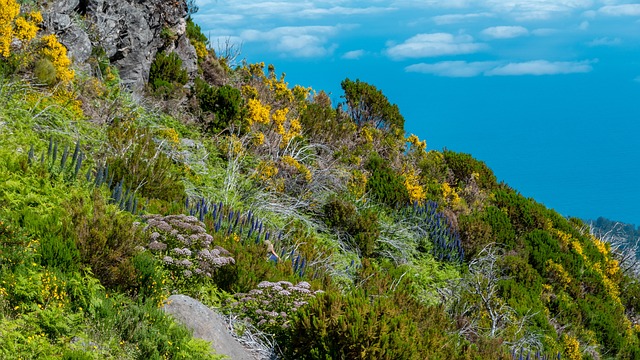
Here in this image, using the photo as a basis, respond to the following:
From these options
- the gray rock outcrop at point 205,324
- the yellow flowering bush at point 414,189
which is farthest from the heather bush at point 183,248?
the yellow flowering bush at point 414,189

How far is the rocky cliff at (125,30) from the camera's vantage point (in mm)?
11008

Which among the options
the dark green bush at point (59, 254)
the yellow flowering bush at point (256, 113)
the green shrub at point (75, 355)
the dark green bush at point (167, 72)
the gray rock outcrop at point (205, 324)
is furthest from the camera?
the dark green bush at point (167, 72)

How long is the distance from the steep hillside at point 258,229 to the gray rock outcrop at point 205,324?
8.2 inches

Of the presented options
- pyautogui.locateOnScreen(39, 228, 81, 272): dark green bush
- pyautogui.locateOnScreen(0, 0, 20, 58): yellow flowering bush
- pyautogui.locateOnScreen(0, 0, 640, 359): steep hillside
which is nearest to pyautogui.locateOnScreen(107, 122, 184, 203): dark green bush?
pyautogui.locateOnScreen(0, 0, 640, 359): steep hillside

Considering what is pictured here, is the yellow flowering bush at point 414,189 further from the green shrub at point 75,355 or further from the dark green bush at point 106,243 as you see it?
the green shrub at point 75,355

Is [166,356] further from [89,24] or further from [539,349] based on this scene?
[89,24]

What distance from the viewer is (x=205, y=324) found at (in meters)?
5.51

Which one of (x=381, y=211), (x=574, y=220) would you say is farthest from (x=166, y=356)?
(x=574, y=220)

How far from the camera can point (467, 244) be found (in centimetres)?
1218

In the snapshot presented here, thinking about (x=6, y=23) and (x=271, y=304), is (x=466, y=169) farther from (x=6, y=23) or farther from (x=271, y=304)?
(x=271, y=304)

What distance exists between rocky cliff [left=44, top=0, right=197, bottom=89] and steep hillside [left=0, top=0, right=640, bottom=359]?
0.27ft

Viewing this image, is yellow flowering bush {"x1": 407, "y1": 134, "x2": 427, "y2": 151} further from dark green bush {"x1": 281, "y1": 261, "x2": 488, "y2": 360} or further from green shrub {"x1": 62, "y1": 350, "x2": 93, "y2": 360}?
green shrub {"x1": 62, "y1": 350, "x2": 93, "y2": 360}

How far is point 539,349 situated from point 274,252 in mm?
4224

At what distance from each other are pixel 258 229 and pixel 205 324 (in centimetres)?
319
